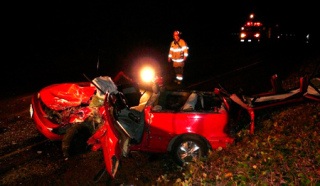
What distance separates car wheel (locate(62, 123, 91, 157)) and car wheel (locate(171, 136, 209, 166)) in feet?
5.57

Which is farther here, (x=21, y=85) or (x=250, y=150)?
(x=21, y=85)

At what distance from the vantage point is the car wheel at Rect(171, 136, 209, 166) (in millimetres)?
5117

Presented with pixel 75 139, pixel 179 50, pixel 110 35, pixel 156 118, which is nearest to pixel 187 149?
pixel 156 118

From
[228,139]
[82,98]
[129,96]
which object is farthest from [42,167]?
[228,139]

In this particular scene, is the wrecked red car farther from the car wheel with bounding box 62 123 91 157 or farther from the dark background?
the dark background

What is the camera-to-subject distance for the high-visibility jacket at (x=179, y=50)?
9.73m

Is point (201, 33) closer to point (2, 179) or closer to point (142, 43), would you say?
point (142, 43)

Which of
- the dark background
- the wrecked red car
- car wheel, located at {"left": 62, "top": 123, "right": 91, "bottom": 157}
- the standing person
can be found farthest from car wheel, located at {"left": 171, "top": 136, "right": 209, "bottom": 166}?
the dark background

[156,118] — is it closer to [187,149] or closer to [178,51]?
[187,149]

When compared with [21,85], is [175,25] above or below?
above

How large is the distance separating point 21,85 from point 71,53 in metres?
7.03

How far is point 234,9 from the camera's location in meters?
41.6

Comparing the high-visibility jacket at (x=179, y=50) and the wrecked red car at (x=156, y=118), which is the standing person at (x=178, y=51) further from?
the wrecked red car at (x=156, y=118)

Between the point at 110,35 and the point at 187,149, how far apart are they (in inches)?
743
